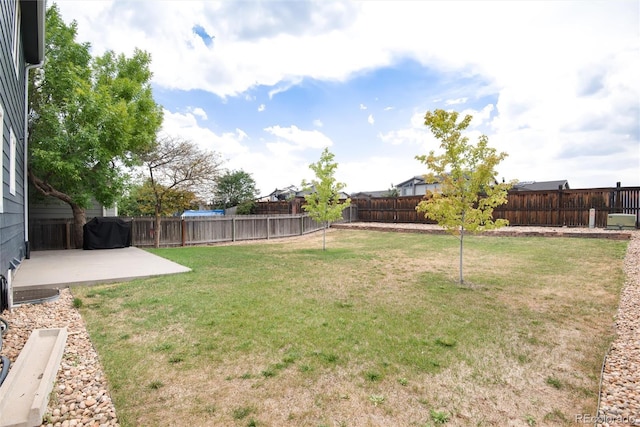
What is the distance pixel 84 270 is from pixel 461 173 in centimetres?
862

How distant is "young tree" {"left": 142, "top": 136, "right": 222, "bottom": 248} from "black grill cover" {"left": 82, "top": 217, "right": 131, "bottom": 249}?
1399 mm

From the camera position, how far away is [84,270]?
715 cm

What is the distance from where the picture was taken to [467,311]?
184 inches

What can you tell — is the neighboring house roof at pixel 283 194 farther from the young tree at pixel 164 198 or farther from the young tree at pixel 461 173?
the young tree at pixel 461 173

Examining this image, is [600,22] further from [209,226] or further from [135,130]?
[209,226]

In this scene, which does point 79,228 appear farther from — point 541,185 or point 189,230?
point 541,185

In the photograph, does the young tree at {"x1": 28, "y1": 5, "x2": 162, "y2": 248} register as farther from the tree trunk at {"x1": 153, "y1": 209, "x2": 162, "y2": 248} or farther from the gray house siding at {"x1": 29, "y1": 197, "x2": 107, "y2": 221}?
the tree trunk at {"x1": 153, "y1": 209, "x2": 162, "y2": 248}

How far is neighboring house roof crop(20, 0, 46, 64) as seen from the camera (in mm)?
6664

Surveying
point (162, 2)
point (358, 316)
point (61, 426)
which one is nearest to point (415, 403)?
point (358, 316)

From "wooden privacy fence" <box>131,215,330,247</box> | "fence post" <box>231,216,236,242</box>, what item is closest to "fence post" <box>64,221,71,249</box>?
"wooden privacy fence" <box>131,215,330,247</box>

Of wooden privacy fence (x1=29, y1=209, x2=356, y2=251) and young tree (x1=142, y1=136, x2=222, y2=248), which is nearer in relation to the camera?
wooden privacy fence (x1=29, y1=209, x2=356, y2=251)

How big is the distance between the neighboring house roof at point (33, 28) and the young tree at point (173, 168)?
5977mm

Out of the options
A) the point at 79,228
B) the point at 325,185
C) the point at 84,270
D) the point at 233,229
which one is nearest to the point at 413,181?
the point at 233,229

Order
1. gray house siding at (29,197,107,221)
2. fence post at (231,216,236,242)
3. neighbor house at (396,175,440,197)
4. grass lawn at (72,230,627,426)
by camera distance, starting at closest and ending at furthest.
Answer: grass lawn at (72,230,627,426) < gray house siding at (29,197,107,221) < fence post at (231,216,236,242) < neighbor house at (396,175,440,197)
